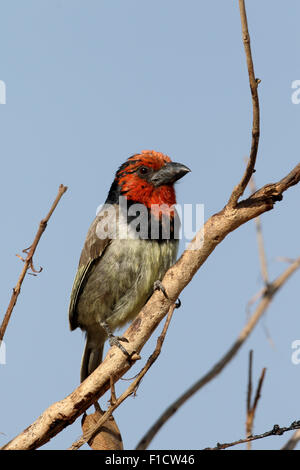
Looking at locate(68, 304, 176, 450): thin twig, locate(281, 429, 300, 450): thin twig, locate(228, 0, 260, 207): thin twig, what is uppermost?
locate(228, 0, 260, 207): thin twig

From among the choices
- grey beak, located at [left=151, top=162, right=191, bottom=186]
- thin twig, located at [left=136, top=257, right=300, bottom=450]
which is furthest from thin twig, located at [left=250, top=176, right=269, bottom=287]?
grey beak, located at [left=151, top=162, right=191, bottom=186]

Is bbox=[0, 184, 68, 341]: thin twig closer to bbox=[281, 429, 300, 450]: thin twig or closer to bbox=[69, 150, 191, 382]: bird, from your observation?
bbox=[281, 429, 300, 450]: thin twig

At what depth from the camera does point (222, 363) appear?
2402mm

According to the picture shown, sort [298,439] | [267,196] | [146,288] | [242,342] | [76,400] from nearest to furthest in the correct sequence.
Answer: [298,439]
[242,342]
[267,196]
[76,400]
[146,288]

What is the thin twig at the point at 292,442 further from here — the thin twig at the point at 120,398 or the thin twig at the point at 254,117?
the thin twig at the point at 254,117

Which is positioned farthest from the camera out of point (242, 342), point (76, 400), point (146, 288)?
point (146, 288)

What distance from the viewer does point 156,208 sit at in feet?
13.7

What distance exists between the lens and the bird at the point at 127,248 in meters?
4.02

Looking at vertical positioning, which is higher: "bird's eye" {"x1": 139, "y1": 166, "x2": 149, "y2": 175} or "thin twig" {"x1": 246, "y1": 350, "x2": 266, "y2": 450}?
"bird's eye" {"x1": 139, "y1": 166, "x2": 149, "y2": 175}

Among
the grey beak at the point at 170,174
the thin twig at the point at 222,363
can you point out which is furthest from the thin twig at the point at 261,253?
the grey beak at the point at 170,174

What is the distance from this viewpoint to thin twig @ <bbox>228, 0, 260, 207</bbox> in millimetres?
2160
